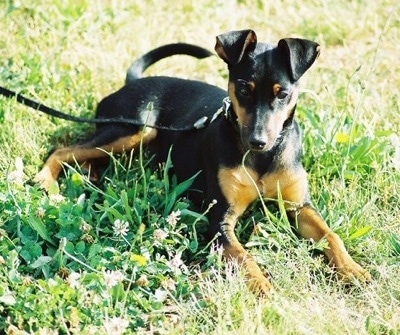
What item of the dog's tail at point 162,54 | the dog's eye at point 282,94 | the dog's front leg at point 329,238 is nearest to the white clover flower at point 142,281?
the dog's front leg at point 329,238

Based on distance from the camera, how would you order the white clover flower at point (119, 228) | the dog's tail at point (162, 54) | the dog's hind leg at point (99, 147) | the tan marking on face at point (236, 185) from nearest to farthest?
the white clover flower at point (119, 228) < the tan marking on face at point (236, 185) < the dog's hind leg at point (99, 147) < the dog's tail at point (162, 54)

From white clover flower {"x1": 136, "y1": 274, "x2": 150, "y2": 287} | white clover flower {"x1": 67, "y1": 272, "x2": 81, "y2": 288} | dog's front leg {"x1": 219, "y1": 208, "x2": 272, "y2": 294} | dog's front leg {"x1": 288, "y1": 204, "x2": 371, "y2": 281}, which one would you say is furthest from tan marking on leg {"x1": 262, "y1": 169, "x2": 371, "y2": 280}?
white clover flower {"x1": 67, "y1": 272, "x2": 81, "y2": 288}

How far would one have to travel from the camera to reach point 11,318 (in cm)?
403

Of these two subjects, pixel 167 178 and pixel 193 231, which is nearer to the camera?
pixel 193 231

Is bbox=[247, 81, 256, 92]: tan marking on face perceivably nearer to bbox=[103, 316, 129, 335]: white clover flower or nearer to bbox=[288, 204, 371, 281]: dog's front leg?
bbox=[288, 204, 371, 281]: dog's front leg

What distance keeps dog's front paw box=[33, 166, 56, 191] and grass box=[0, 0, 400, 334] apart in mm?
76

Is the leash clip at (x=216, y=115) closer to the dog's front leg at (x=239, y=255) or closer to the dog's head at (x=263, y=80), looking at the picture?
the dog's head at (x=263, y=80)

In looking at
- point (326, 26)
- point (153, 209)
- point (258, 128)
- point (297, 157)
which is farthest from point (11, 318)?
point (326, 26)

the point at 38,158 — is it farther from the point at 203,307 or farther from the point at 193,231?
the point at 203,307

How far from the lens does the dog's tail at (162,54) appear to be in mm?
6027

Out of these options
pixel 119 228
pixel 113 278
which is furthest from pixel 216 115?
pixel 113 278

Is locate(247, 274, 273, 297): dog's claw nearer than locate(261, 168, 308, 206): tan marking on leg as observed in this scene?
Yes

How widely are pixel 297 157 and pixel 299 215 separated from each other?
328 mm

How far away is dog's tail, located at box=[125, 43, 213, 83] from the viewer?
237 inches
